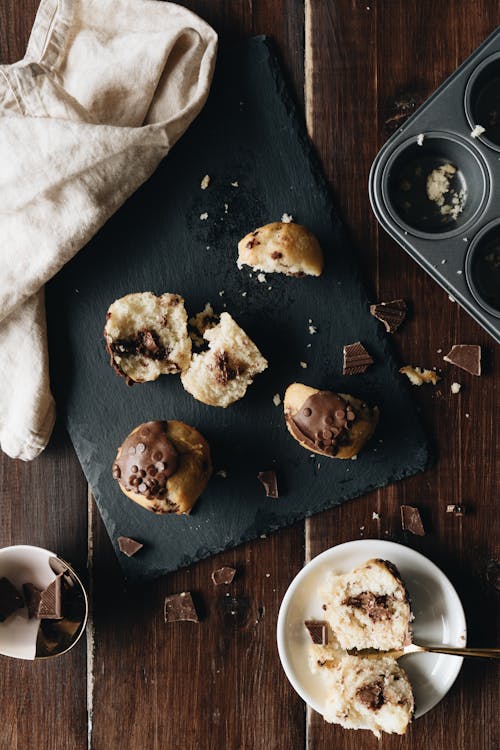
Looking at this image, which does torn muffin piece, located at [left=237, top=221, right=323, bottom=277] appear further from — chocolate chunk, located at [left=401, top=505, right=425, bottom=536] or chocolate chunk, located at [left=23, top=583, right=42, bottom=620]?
chocolate chunk, located at [left=23, top=583, right=42, bottom=620]

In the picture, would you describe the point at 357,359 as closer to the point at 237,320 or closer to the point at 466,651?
the point at 237,320

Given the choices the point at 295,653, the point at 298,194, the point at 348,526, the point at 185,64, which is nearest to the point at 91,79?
the point at 185,64

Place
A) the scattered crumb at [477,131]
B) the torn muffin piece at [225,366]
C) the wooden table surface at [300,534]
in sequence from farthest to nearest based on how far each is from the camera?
the wooden table surface at [300,534], the torn muffin piece at [225,366], the scattered crumb at [477,131]

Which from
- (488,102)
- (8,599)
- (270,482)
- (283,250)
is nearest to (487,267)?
(488,102)

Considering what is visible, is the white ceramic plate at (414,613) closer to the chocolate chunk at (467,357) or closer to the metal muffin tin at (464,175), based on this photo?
the chocolate chunk at (467,357)

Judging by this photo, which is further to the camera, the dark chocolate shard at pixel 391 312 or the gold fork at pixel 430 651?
the dark chocolate shard at pixel 391 312

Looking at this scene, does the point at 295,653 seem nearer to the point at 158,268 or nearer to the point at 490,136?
the point at 158,268

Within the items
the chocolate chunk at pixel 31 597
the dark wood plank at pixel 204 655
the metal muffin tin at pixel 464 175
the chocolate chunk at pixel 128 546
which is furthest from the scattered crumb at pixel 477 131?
the chocolate chunk at pixel 31 597
